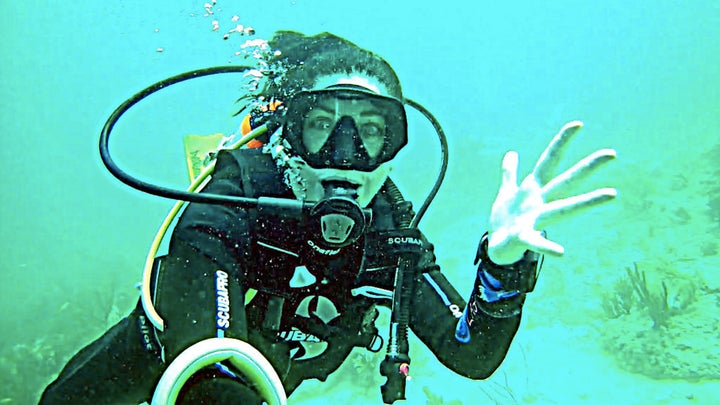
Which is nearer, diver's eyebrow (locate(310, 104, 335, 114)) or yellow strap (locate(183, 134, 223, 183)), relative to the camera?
diver's eyebrow (locate(310, 104, 335, 114))

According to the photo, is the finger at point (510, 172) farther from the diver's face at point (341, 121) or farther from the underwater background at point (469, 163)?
the underwater background at point (469, 163)

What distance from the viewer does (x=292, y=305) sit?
9.78 feet

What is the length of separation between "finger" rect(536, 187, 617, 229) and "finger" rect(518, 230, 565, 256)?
0.14 feet

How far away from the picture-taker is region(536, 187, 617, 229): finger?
5.53 ft

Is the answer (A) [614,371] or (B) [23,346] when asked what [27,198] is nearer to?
(B) [23,346]

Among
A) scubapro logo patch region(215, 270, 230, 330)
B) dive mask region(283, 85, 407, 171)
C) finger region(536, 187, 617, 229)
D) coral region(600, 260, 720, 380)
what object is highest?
dive mask region(283, 85, 407, 171)

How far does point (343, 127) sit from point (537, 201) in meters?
1.32

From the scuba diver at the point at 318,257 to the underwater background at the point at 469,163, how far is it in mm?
1817

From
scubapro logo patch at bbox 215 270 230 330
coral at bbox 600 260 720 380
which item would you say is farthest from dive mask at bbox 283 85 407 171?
coral at bbox 600 260 720 380

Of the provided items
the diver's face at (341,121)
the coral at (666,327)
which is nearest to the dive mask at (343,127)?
the diver's face at (341,121)

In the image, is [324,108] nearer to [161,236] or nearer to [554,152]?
[161,236]

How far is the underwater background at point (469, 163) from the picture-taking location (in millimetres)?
8320

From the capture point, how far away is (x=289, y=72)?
3297 mm

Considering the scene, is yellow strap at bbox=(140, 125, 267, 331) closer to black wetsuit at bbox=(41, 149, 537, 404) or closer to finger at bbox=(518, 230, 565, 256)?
black wetsuit at bbox=(41, 149, 537, 404)
